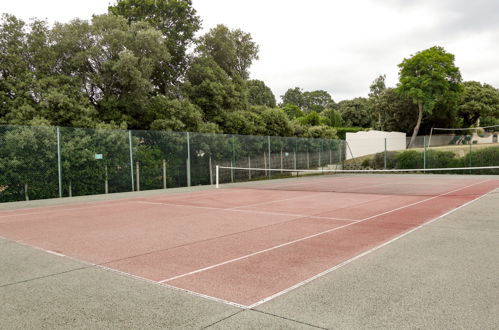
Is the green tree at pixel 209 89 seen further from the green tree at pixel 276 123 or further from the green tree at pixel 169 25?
the green tree at pixel 276 123

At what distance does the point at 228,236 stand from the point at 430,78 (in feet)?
142

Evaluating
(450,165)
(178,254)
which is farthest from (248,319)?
(450,165)

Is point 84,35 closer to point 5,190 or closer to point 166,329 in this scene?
point 5,190

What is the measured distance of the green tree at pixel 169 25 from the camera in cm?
2755

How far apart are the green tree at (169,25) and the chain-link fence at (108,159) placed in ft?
29.2

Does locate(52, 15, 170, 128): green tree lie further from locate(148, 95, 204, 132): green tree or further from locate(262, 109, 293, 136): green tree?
locate(262, 109, 293, 136): green tree

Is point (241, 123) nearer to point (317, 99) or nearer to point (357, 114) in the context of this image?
point (357, 114)

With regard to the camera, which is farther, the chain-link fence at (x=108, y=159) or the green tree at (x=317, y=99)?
the green tree at (x=317, y=99)

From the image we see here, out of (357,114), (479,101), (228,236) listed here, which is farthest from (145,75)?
(357,114)

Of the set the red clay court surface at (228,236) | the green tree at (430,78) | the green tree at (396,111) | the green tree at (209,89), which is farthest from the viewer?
the green tree at (396,111)

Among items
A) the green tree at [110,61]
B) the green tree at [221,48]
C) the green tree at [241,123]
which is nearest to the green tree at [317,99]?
the green tree at [221,48]

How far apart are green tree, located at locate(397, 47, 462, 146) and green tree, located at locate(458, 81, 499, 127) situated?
36.8ft

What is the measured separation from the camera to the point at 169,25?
28.8m

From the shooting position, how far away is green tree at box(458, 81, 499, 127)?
54719 mm
